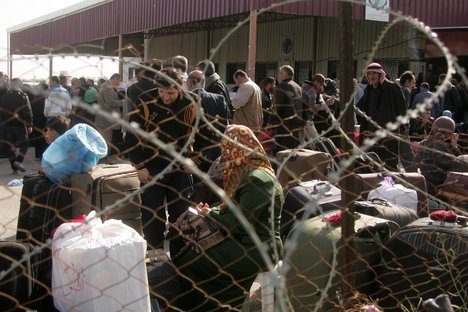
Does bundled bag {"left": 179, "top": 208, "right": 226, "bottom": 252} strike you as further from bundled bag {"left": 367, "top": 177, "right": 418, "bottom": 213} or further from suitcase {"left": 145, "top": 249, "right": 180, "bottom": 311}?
bundled bag {"left": 367, "top": 177, "right": 418, "bottom": 213}

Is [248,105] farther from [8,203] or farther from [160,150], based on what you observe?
[8,203]

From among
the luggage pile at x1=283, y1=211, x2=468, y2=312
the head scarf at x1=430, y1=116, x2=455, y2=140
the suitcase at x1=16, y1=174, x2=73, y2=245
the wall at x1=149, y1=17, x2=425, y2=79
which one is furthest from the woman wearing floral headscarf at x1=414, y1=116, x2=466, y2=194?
the wall at x1=149, y1=17, x2=425, y2=79

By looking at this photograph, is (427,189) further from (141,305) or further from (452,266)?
(141,305)

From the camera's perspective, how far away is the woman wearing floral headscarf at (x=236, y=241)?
107 inches

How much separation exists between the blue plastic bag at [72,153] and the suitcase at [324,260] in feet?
4.85

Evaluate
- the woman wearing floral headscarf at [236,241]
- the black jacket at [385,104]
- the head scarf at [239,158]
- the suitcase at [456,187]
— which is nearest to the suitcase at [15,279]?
the woman wearing floral headscarf at [236,241]

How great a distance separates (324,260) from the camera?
256 cm

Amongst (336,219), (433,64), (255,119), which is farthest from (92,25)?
(336,219)

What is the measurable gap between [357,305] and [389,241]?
0.43m

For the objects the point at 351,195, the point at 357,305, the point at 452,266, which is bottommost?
the point at 357,305

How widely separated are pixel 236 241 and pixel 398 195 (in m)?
1.41

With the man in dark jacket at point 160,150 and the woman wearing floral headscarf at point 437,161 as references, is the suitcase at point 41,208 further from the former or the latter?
the woman wearing floral headscarf at point 437,161

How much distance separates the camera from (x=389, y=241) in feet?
8.89

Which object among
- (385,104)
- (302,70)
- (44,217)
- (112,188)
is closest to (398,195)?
(112,188)
